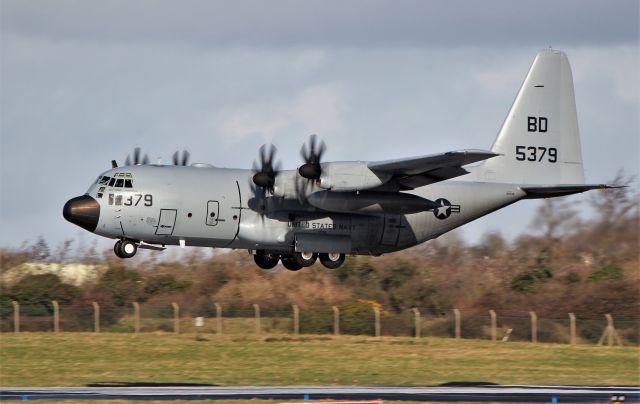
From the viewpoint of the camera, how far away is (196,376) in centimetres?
3644

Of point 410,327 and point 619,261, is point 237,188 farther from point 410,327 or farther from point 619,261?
point 619,261

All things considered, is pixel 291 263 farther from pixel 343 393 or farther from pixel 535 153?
pixel 535 153

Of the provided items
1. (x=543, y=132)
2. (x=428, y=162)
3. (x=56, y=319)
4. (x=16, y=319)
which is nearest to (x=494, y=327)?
(x=543, y=132)

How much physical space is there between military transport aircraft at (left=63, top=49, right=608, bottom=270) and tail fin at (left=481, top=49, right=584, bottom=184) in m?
0.08

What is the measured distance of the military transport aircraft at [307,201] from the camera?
111 feet

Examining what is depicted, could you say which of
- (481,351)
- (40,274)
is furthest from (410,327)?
(40,274)

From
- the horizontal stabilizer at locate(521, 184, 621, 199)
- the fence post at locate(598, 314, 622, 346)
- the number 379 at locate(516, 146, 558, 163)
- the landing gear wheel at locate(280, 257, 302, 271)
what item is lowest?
the fence post at locate(598, 314, 622, 346)

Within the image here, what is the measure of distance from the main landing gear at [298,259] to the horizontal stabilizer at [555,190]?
699cm

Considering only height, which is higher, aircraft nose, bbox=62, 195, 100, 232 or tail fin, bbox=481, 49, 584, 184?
tail fin, bbox=481, 49, 584, 184

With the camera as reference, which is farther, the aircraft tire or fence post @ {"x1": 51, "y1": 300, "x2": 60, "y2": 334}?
fence post @ {"x1": 51, "y1": 300, "x2": 60, "y2": 334}

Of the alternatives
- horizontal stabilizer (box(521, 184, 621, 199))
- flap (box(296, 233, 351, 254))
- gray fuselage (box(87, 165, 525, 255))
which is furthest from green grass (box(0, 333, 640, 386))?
horizontal stabilizer (box(521, 184, 621, 199))

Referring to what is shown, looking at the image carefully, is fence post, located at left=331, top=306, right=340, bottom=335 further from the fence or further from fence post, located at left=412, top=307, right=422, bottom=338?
fence post, located at left=412, top=307, right=422, bottom=338

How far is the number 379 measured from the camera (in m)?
38.5

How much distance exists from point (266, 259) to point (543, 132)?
36.0 feet
